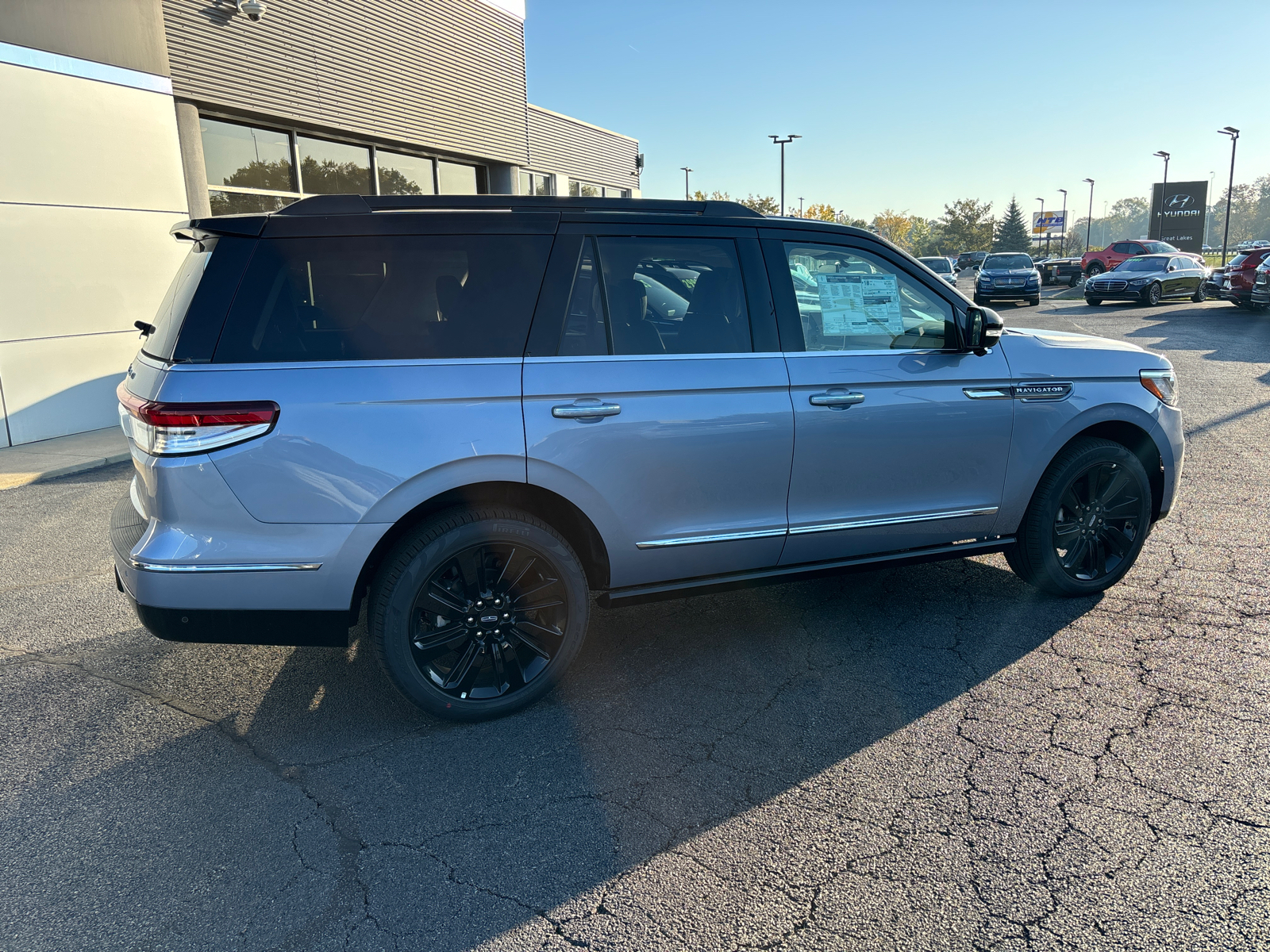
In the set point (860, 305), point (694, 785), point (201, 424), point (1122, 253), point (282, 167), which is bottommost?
point (694, 785)

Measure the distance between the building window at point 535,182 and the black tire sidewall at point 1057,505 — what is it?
18338mm

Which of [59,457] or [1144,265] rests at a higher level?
[1144,265]

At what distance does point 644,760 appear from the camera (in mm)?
3277

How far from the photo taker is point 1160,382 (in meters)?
4.62

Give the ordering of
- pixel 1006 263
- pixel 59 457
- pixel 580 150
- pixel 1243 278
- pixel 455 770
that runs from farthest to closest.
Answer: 1. pixel 1006 263
2. pixel 580 150
3. pixel 1243 278
4. pixel 59 457
5. pixel 455 770

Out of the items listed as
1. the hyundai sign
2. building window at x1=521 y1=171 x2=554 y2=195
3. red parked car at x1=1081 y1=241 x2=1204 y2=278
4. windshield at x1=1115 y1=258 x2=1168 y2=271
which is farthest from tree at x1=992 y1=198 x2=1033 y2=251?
building window at x1=521 y1=171 x2=554 y2=195

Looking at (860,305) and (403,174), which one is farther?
(403,174)

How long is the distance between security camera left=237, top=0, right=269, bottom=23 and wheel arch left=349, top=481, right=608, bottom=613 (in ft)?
39.9

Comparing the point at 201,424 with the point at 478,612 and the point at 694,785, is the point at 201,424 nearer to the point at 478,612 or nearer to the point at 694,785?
the point at 478,612

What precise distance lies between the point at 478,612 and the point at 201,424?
3.96ft

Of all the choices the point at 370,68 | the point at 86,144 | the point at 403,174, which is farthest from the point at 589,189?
the point at 86,144

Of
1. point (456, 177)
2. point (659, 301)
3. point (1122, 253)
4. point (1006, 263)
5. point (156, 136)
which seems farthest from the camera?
point (1122, 253)

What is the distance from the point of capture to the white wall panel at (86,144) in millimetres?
9727

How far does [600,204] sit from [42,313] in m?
9.25
